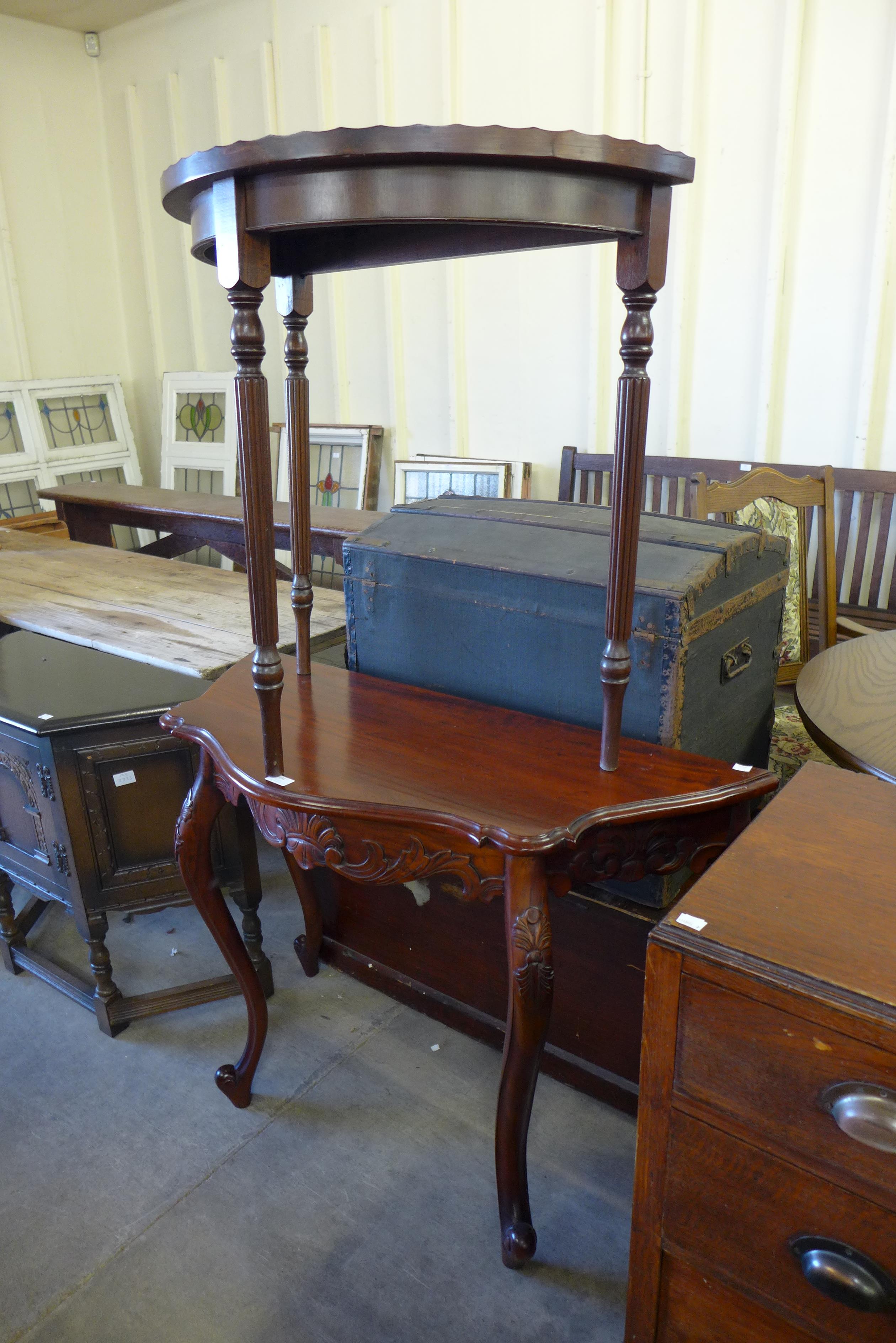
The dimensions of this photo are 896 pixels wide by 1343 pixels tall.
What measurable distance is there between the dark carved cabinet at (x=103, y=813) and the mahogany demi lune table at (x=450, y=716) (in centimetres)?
34

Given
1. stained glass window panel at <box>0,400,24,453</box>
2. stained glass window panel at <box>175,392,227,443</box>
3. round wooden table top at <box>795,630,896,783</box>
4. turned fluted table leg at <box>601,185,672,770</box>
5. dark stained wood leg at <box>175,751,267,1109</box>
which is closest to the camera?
turned fluted table leg at <box>601,185,672,770</box>

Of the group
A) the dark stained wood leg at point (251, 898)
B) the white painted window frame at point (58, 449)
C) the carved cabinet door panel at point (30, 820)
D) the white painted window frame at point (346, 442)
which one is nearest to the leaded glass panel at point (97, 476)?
the white painted window frame at point (58, 449)

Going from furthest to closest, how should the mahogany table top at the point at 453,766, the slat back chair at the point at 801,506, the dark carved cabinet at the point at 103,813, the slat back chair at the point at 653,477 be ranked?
the slat back chair at the point at 653,477 → the slat back chair at the point at 801,506 → the dark carved cabinet at the point at 103,813 → the mahogany table top at the point at 453,766

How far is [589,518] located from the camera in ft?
5.79

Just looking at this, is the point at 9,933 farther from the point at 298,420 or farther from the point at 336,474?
the point at 336,474

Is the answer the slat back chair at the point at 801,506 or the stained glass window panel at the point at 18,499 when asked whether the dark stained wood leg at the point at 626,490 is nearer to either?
the slat back chair at the point at 801,506

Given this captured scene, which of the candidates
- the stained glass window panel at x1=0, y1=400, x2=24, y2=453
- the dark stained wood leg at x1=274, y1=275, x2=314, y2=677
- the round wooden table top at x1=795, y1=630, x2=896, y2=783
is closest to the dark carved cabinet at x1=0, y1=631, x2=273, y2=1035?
the dark stained wood leg at x1=274, y1=275, x2=314, y2=677

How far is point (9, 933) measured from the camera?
2229 millimetres

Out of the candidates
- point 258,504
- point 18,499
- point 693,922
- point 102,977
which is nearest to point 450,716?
point 258,504

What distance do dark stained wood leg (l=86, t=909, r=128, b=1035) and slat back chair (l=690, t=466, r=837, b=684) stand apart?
1.91 metres

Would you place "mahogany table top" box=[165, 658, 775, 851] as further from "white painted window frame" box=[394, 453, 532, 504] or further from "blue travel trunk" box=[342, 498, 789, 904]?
"white painted window frame" box=[394, 453, 532, 504]

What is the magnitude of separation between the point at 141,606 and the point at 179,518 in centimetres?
117

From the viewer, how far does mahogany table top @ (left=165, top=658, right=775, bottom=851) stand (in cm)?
121

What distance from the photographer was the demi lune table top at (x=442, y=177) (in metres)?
0.98
